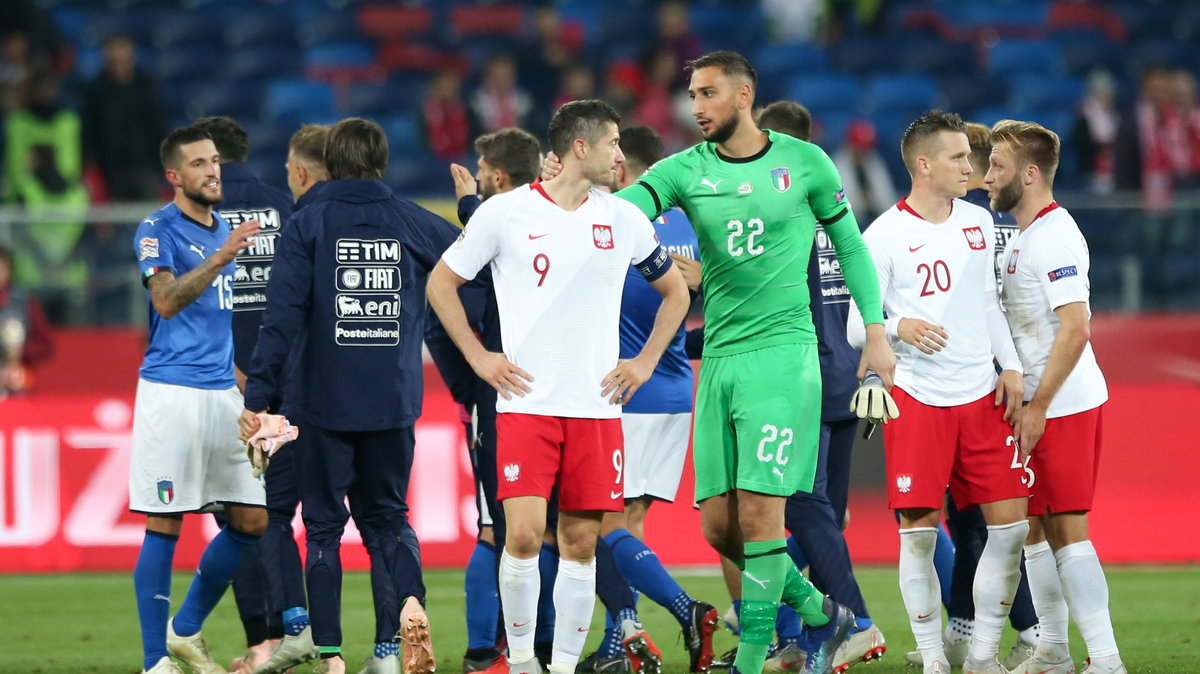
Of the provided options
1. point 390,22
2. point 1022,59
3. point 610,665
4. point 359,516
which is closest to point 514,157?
point 359,516

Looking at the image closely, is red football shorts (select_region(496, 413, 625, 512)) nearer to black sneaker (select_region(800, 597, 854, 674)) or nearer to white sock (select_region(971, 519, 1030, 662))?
black sneaker (select_region(800, 597, 854, 674))

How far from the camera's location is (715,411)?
6641 mm

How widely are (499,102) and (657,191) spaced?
960cm

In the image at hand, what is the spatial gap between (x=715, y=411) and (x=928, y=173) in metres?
1.39

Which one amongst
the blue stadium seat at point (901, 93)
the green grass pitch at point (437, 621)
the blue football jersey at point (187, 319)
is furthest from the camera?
the blue stadium seat at point (901, 93)

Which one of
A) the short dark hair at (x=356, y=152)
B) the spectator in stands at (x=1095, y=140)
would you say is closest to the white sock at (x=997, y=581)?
the short dark hair at (x=356, y=152)

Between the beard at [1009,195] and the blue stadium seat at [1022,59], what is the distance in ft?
38.7

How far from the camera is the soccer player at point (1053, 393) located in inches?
264

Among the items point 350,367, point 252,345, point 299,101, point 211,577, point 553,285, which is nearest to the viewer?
point 553,285

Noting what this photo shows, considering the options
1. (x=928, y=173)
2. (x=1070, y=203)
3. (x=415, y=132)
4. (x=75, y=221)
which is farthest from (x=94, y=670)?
(x=415, y=132)

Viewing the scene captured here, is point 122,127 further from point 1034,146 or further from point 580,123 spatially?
point 1034,146

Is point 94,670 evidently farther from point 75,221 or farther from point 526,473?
point 75,221

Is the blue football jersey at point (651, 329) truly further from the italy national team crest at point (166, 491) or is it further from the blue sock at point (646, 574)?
the italy national team crest at point (166, 491)

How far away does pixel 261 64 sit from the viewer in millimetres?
17781
